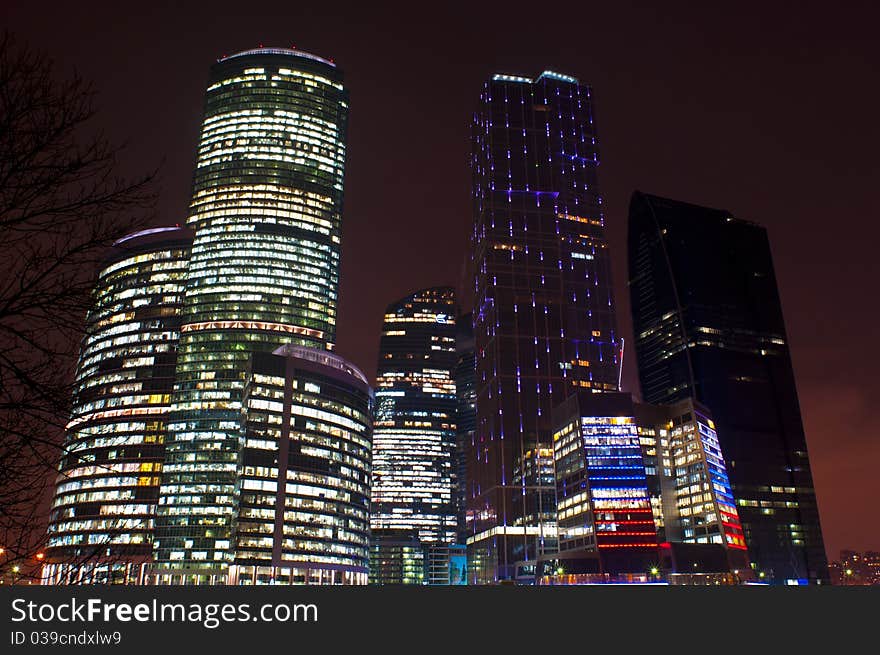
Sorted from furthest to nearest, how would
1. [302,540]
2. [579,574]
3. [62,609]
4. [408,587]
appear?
[579,574]
[302,540]
[408,587]
[62,609]

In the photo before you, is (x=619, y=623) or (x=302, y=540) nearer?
(x=619, y=623)

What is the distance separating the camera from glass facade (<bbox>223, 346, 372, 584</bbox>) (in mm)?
162875

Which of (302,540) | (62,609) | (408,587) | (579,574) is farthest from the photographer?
(579,574)

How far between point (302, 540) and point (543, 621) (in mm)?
167623

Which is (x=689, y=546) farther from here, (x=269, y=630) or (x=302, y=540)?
(x=269, y=630)

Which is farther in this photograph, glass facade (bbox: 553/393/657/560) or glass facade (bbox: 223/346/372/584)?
glass facade (bbox: 553/393/657/560)

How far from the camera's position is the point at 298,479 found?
17038 cm

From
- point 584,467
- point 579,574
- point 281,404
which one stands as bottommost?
point 579,574

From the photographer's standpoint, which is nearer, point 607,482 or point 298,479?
point 298,479

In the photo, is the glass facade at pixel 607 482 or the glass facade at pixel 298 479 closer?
the glass facade at pixel 298 479

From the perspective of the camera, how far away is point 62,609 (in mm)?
10312

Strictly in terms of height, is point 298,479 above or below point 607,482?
above

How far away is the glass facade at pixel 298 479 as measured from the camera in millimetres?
162875

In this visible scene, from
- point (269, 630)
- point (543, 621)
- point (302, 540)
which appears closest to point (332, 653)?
point (269, 630)
